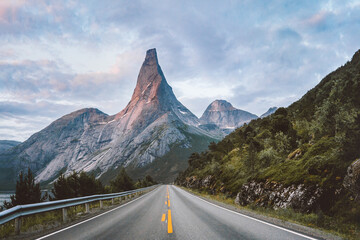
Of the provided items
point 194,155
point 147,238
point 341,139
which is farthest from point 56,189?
point 194,155

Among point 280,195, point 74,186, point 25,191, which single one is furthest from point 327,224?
point 74,186

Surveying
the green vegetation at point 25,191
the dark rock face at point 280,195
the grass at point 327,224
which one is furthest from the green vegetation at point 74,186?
the grass at point 327,224

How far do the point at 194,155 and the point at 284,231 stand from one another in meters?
89.3

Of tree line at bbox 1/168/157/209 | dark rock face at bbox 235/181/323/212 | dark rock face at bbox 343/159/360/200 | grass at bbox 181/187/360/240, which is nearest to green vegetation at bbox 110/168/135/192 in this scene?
tree line at bbox 1/168/157/209

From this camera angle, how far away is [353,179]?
8148 mm

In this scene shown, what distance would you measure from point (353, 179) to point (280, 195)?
4492 mm

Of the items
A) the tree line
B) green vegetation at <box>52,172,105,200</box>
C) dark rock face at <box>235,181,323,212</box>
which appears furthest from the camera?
green vegetation at <box>52,172,105,200</box>

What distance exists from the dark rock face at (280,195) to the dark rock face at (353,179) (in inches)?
48.2

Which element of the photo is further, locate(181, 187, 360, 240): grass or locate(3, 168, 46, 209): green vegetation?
locate(3, 168, 46, 209): green vegetation

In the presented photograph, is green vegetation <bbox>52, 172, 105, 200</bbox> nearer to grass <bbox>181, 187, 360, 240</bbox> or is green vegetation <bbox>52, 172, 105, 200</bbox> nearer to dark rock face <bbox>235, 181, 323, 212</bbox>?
dark rock face <bbox>235, 181, 323, 212</bbox>

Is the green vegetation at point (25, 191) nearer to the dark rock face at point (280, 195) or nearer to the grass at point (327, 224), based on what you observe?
the dark rock face at point (280, 195)

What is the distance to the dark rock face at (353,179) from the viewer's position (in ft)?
25.9

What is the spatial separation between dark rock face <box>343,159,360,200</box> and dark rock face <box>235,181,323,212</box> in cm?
122

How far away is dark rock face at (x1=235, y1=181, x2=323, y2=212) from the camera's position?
31.4ft
